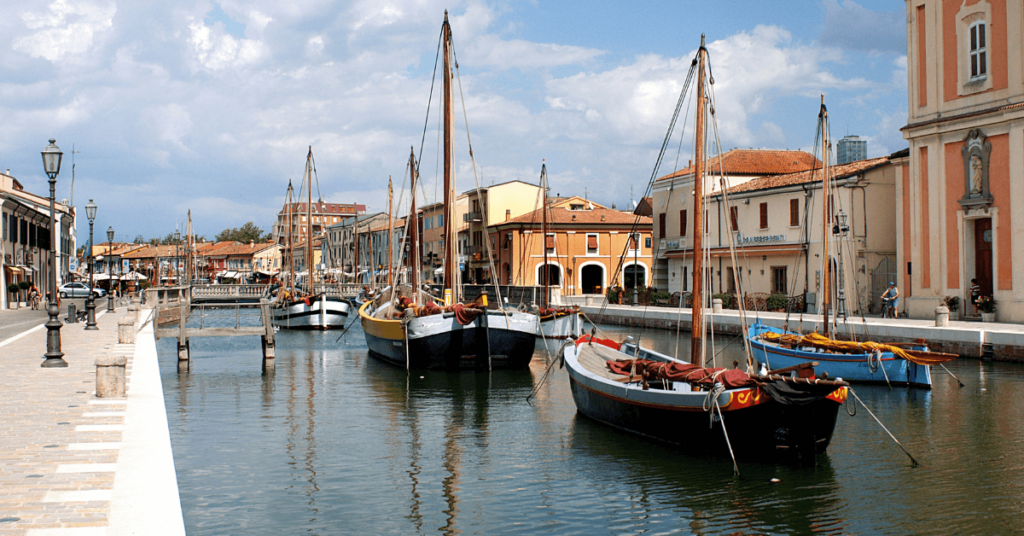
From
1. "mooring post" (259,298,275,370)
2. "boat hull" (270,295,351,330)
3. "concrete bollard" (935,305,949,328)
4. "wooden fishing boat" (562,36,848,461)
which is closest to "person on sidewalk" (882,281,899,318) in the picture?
"concrete bollard" (935,305,949,328)

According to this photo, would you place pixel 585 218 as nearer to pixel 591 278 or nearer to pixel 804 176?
pixel 591 278

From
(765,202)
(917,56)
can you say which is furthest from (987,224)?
(765,202)

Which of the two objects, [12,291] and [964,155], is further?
[12,291]

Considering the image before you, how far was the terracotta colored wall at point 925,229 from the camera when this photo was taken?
34.5m

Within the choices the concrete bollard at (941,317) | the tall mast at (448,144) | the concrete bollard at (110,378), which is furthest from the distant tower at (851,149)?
the concrete bollard at (110,378)

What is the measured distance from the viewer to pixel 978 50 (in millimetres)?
32562

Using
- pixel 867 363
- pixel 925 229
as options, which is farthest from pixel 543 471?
pixel 925 229

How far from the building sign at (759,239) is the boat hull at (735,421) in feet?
104

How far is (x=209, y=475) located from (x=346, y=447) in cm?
286

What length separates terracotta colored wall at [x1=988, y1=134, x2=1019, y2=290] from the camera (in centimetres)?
3134

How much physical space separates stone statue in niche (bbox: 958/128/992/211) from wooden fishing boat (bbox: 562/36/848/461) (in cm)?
2117

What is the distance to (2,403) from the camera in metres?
13.1

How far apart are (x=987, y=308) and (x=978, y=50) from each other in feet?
31.8

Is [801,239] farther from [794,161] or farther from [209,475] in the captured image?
[209,475]
